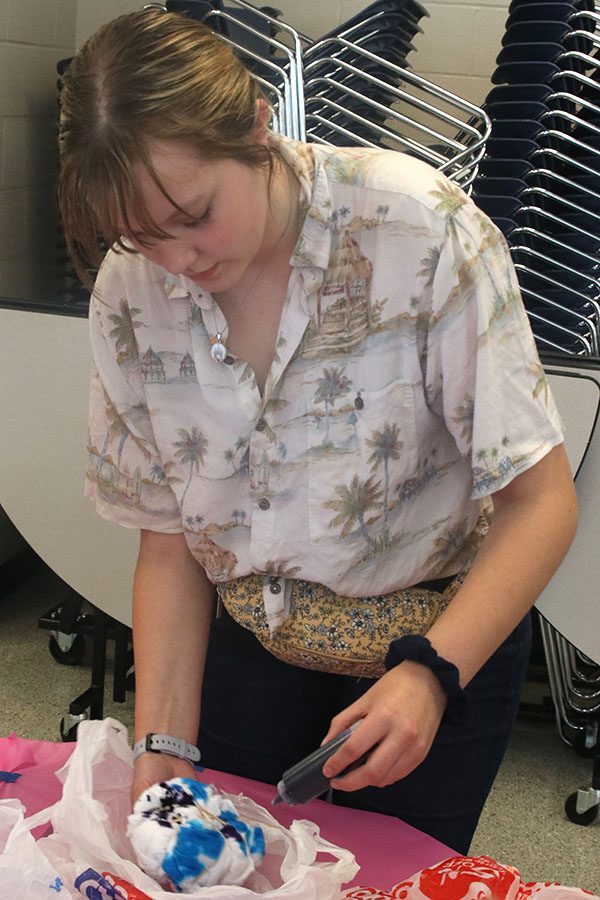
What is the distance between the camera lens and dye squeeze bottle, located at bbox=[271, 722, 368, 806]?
94 centimetres

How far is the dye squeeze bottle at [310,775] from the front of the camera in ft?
3.10

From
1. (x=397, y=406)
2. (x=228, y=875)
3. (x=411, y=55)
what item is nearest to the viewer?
(x=228, y=875)

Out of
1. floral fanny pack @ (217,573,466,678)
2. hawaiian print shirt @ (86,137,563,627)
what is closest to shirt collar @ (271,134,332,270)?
hawaiian print shirt @ (86,137,563,627)

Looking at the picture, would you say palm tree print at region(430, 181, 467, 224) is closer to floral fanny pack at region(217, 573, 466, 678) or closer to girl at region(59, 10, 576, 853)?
girl at region(59, 10, 576, 853)

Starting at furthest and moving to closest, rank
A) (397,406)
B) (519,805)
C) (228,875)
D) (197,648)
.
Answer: (519,805), (197,648), (397,406), (228,875)

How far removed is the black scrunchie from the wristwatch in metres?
0.27

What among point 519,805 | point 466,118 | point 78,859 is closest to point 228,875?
point 78,859

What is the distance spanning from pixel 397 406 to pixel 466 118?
2160 mm

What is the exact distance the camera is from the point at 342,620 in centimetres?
114

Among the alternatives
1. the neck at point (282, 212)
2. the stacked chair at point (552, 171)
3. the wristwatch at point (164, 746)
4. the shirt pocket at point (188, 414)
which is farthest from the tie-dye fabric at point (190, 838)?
the stacked chair at point (552, 171)

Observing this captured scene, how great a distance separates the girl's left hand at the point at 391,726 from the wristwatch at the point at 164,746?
8.8 inches

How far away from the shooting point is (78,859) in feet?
3.25

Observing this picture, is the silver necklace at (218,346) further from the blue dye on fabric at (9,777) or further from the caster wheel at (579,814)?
the caster wheel at (579,814)

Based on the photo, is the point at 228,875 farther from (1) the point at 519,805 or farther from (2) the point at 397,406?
(1) the point at 519,805
